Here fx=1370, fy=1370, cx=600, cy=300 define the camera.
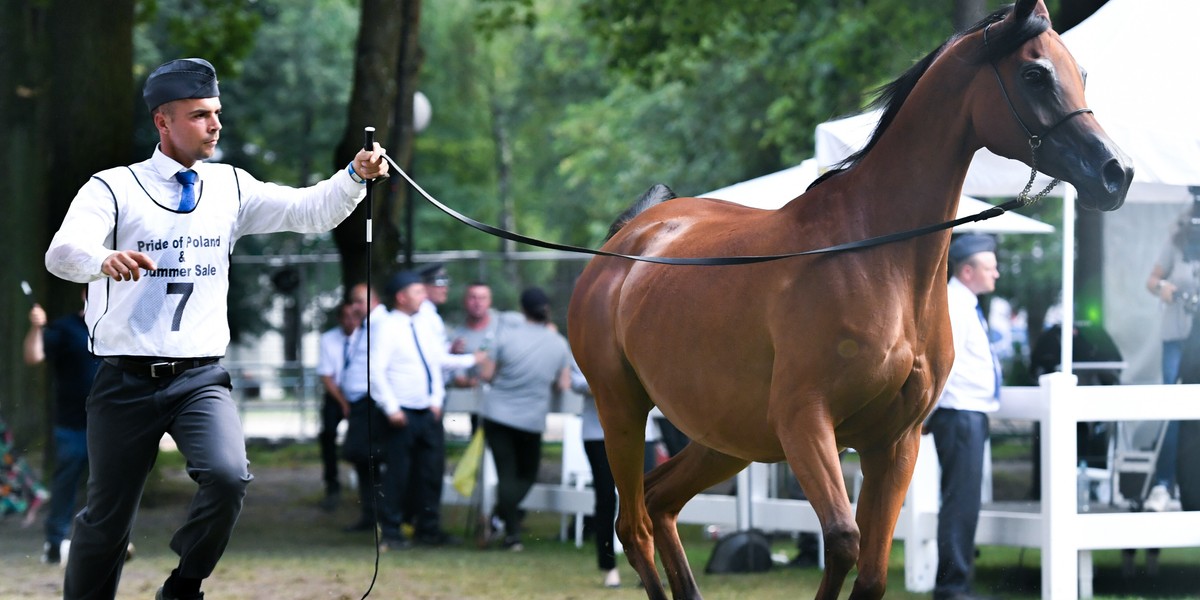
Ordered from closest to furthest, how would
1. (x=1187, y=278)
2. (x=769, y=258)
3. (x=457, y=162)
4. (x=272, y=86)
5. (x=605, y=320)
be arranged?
(x=769, y=258), (x=605, y=320), (x=1187, y=278), (x=272, y=86), (x=457, y=162)

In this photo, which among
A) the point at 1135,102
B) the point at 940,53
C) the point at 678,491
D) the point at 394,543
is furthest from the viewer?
the point at 394,543

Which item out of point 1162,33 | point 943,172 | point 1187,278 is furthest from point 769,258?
point 1187,278

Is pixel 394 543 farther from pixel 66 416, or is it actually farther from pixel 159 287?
pixel 159 287

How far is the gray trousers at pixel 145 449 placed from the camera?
4.82 metres

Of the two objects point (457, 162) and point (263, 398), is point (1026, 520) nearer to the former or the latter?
point (263, 398)

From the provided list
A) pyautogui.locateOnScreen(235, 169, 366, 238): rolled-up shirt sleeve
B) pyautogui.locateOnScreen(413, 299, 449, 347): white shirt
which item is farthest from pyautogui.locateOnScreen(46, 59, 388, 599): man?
pyautogui.locateOnScreen(413, 299, 449, 347): white shirt

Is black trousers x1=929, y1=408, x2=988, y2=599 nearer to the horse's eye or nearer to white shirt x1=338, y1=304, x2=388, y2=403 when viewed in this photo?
the horse's eye

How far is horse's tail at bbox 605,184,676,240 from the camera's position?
277 inches

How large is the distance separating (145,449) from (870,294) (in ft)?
8.61

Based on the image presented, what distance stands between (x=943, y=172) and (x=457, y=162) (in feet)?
96.5

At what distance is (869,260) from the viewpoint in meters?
4.81

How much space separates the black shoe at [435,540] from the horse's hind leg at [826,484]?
22.5 ft

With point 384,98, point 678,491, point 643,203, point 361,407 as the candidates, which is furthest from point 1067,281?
point 384,98

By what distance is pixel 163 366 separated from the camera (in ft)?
15.9
